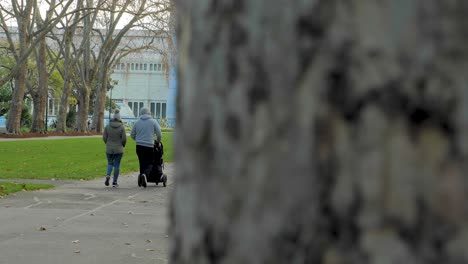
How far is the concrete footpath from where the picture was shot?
904 centimetres

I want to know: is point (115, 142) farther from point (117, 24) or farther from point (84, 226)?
point (117, 24)

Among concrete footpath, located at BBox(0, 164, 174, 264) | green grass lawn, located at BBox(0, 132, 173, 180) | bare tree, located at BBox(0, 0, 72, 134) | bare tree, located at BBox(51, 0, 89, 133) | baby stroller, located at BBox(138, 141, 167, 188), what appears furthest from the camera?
bare tree, located at BBox(51, 0, 89, 133)

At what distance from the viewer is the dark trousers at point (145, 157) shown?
18.1 meters

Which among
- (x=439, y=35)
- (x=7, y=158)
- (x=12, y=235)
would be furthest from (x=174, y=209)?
(x=7, y=158)

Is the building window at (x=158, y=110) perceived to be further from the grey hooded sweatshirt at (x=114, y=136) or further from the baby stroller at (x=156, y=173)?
the baby stroller at (x=156, y=173)

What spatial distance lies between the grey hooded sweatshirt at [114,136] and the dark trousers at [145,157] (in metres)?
0.62

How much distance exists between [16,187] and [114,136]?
88.8 inches

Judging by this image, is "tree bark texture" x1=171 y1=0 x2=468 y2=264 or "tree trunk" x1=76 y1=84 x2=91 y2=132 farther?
"tree trunk" x1=76 y1=84 x2=91 y2=132

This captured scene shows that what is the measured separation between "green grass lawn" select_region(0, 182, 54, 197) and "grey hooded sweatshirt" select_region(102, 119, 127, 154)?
1410mm

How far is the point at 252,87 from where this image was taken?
3.30 feet

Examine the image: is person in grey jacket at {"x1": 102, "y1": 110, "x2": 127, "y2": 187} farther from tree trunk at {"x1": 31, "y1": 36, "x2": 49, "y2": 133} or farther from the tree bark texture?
tree trunk at {"x1": 31, "y1": 36, "x2": 49, "y2": 133}

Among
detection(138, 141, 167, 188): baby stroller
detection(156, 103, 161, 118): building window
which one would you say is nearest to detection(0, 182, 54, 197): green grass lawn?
detection(138, 141, 167, 188): baby stroller

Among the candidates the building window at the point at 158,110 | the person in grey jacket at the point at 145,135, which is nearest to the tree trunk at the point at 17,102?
the person in grey jacket at the point at 145,135

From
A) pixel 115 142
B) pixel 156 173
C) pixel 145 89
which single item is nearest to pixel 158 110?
pixel 145 89
